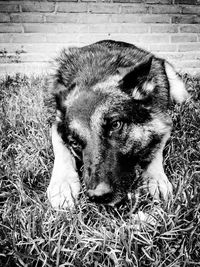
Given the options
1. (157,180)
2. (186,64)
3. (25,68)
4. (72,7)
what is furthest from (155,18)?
(157,180)

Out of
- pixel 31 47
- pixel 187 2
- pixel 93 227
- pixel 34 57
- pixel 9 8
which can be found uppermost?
pixel 187 2

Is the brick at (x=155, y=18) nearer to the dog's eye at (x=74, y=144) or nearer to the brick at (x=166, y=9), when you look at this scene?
the brick at (x=166, y=9)

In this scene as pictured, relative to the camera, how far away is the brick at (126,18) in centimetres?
486

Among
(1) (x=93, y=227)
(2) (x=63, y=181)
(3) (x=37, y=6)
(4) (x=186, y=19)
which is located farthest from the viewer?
(4) (x=186, y=19)

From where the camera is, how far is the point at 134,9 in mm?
4828

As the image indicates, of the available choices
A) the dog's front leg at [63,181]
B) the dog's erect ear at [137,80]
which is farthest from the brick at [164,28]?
the dog's front leg at [63,181]

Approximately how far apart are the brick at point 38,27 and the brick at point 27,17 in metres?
0.07

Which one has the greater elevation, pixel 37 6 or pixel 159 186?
pixel 37 6

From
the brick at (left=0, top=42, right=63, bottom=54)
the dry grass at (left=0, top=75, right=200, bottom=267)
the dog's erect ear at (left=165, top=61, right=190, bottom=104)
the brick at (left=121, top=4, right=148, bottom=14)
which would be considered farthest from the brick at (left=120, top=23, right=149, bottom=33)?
the dry grass at (left=0, top=75, right=200, bottom=267)

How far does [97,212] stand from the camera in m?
1.84

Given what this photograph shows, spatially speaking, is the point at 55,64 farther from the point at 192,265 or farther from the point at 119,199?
the point at 192,265

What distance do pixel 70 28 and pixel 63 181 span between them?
11.8 feet

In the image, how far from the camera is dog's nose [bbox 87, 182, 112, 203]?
5.95 feet

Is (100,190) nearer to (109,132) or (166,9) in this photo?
(109,132)
